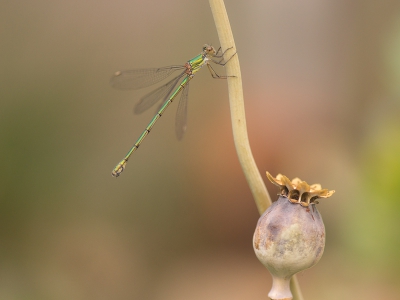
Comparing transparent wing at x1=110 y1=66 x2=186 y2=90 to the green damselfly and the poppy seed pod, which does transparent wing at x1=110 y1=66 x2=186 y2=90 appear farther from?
the poppy seed pod

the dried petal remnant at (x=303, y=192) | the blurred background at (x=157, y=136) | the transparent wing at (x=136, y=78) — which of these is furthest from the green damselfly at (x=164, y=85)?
the dried petal remnant at (x=303, y=192)

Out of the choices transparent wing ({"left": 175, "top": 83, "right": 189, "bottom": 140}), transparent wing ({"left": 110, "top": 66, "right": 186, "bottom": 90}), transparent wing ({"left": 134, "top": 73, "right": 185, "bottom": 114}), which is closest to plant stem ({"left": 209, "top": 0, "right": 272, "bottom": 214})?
transparent wing ({"left": 175, "top": 83, "right": 189, "bottom": 140})

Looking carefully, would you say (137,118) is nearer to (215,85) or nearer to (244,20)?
(215,85)

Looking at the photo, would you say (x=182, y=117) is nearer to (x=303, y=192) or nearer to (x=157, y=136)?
(x=157, y=136)

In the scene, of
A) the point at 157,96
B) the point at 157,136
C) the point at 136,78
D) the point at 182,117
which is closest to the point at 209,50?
the point at 182,117

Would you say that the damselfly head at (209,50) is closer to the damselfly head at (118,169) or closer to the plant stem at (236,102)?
the damselfly head at (118,169)

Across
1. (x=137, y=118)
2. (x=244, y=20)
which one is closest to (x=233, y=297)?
(x=137, y=118)

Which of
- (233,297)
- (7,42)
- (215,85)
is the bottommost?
(233,297)
